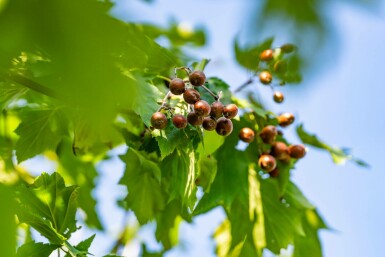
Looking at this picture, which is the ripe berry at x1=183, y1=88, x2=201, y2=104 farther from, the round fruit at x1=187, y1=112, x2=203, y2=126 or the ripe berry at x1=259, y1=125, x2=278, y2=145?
the ripe berry at x1=259, y1=125, x2=278, y2=145

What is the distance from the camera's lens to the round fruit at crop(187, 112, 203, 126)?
1912 millimetres

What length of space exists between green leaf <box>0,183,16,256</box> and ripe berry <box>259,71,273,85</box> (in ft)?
6.36

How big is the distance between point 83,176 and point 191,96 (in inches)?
53.4

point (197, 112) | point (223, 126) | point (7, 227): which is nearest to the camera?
point (7, 227)

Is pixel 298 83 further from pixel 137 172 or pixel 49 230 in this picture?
pixel 137 172

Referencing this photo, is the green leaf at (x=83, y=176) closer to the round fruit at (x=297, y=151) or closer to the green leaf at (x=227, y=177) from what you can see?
the green leaf at (x=227, y=177)

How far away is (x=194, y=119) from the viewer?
75.4 inches

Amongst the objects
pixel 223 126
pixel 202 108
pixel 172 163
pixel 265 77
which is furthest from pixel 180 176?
pixel 265 77

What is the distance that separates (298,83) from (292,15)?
80mm

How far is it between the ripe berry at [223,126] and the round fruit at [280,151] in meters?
0.51

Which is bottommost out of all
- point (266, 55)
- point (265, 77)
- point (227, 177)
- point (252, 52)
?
point (227, 177)

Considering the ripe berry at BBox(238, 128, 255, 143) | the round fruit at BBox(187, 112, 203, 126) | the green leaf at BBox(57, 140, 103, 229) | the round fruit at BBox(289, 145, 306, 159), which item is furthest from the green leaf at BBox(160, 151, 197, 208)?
the green leaf at BBox(57, 140, 103, 229)

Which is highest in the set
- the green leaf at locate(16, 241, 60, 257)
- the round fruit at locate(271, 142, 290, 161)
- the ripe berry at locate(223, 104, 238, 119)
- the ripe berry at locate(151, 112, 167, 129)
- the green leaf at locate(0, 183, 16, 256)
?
the green leaf at locate(0, 183, 16, 256)

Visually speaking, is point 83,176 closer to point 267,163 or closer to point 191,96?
point 267,163
